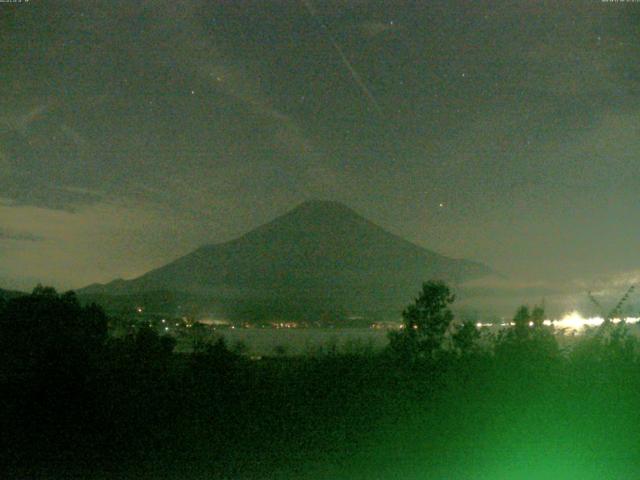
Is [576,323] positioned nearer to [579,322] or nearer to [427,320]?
[579,322]

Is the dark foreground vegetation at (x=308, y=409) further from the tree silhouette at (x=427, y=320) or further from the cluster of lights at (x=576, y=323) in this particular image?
the tree silhouette at (x=427, y=320)

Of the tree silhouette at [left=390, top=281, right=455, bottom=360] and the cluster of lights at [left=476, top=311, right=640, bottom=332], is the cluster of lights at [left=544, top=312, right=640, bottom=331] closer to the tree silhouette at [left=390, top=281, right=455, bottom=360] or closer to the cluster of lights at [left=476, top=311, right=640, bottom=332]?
the cluster of lights at [left=476, top=311, right=640, bottom=332]

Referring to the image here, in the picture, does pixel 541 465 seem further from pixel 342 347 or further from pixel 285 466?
pixel 342 347

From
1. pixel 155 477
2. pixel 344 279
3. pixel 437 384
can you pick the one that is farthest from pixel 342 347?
pixel 344 279

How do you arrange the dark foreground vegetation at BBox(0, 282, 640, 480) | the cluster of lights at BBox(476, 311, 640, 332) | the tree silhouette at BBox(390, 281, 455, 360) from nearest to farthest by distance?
the dark foreground vegetation at BBox(0, 282, 640, 480) → the cluster of lights at BBox(476, 311, 640, 332) → the tree silhouette at BBox(390, 281, 455, 360)

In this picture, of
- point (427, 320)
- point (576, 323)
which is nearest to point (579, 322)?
point (576, 323)

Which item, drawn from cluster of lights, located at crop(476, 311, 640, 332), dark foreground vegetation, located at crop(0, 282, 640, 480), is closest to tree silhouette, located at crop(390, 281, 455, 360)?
cluster of lights, located at crop(476, 311, 640, 332)

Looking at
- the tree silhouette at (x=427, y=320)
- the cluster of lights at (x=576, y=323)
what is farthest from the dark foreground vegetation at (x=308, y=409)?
the tree silhouette at (x=427, y=320)

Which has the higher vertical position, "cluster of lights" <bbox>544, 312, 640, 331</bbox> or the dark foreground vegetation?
"cluster of lights" <bbox>544, 312, 640, 331</bbox>
